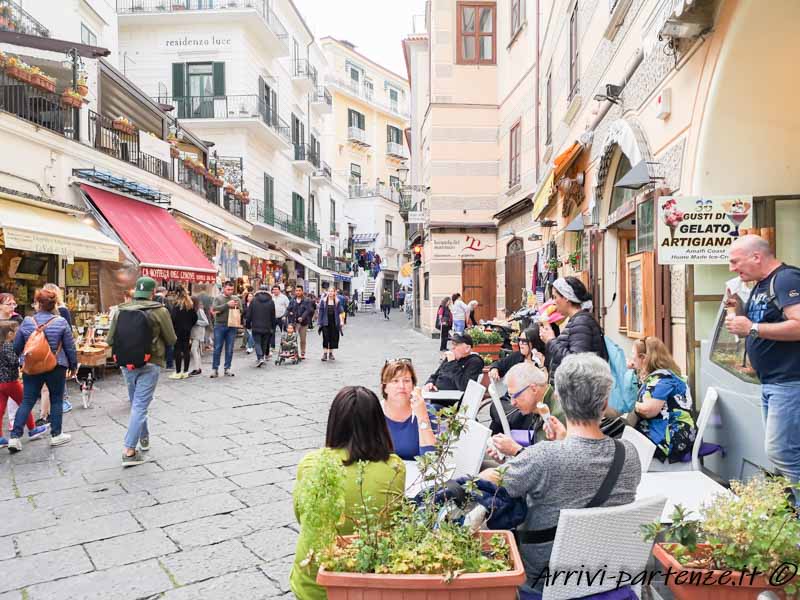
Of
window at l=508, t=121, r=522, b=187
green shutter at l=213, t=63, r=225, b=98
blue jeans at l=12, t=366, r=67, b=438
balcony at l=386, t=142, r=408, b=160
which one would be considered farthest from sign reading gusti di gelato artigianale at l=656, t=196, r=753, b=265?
balcony at l=386, t=142, r=408, b=160

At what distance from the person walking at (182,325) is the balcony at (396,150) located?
4295 cm

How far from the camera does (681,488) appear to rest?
3.12 metres

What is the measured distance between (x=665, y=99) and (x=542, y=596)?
506cm

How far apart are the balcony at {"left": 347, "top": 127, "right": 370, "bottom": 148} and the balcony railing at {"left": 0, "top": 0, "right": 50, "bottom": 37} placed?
35.3 metres

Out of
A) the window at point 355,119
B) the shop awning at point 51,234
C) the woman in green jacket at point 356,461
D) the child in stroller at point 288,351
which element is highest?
the window at point 355,119

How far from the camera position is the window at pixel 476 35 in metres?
19.8

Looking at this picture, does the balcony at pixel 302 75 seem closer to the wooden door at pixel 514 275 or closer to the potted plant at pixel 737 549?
the wooden door at pixel 514 275

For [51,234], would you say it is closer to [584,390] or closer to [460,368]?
[460,368]

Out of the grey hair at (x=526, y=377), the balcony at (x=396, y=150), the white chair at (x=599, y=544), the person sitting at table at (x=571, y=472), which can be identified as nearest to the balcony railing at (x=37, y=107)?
the grey hair at (x=526, y=377)

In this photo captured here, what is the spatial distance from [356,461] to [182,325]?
9.36 m

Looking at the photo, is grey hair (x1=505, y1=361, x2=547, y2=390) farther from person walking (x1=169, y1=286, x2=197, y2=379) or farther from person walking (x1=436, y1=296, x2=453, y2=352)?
person walking (x1=436, y1=296, x2=453, y2=352)

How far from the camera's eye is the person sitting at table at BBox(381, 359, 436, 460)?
12.3 ft

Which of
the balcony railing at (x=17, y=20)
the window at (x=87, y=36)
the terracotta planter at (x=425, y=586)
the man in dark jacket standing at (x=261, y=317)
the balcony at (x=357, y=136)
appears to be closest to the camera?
the terracotta planter at (x=425, y=586)

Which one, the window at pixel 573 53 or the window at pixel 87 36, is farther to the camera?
the window at pixel 87 36
